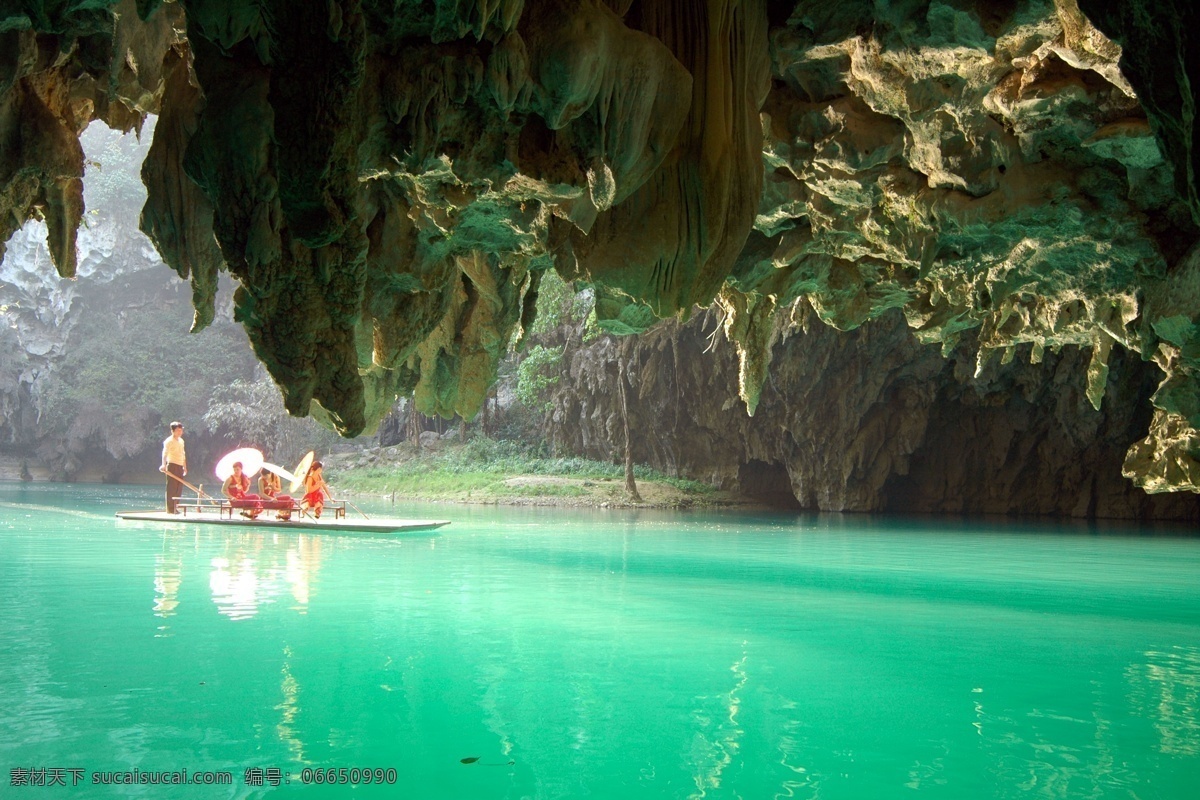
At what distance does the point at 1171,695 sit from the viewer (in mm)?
5309

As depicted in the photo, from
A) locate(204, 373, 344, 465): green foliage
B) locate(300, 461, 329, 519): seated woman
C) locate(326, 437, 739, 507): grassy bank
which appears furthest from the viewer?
locate(204, 373, 344, 465): green foliage

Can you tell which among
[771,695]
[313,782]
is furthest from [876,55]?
[313,782]

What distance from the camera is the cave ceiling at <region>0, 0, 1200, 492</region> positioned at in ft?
14.3

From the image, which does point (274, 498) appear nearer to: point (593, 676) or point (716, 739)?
point (593, 676)

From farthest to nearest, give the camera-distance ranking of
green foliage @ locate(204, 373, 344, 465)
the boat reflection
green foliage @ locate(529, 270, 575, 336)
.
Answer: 1. green foliage @ locate(204, 373, 344, 465)
2. green foliage @ locate(529, 270, 575, 336)
3. the boat reflection

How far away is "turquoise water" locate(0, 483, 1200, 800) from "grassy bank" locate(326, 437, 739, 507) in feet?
48.5

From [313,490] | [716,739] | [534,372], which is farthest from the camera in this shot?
[534,372]

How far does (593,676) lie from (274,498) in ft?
38.2

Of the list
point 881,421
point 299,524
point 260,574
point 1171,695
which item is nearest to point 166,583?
point 260,574

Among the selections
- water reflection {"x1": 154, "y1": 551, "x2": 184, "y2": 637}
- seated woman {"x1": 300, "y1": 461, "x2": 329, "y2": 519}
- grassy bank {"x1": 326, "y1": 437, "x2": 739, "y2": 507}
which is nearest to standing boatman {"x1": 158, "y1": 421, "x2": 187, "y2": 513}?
seated woman {"x1": 300, "y1": 461, "x2": 329, "y2": 519}

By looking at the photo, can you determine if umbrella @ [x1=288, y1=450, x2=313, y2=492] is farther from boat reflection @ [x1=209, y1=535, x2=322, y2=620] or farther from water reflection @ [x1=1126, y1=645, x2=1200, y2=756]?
water reflection @ [x1=1126, y1=645, x2=1200, y2=756]

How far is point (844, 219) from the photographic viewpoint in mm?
8328

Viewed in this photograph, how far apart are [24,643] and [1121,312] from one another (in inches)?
374

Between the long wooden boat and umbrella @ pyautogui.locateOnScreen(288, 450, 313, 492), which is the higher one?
umbrella @ pyautogui.locateOnScreen(288, 450, 313, 492)
